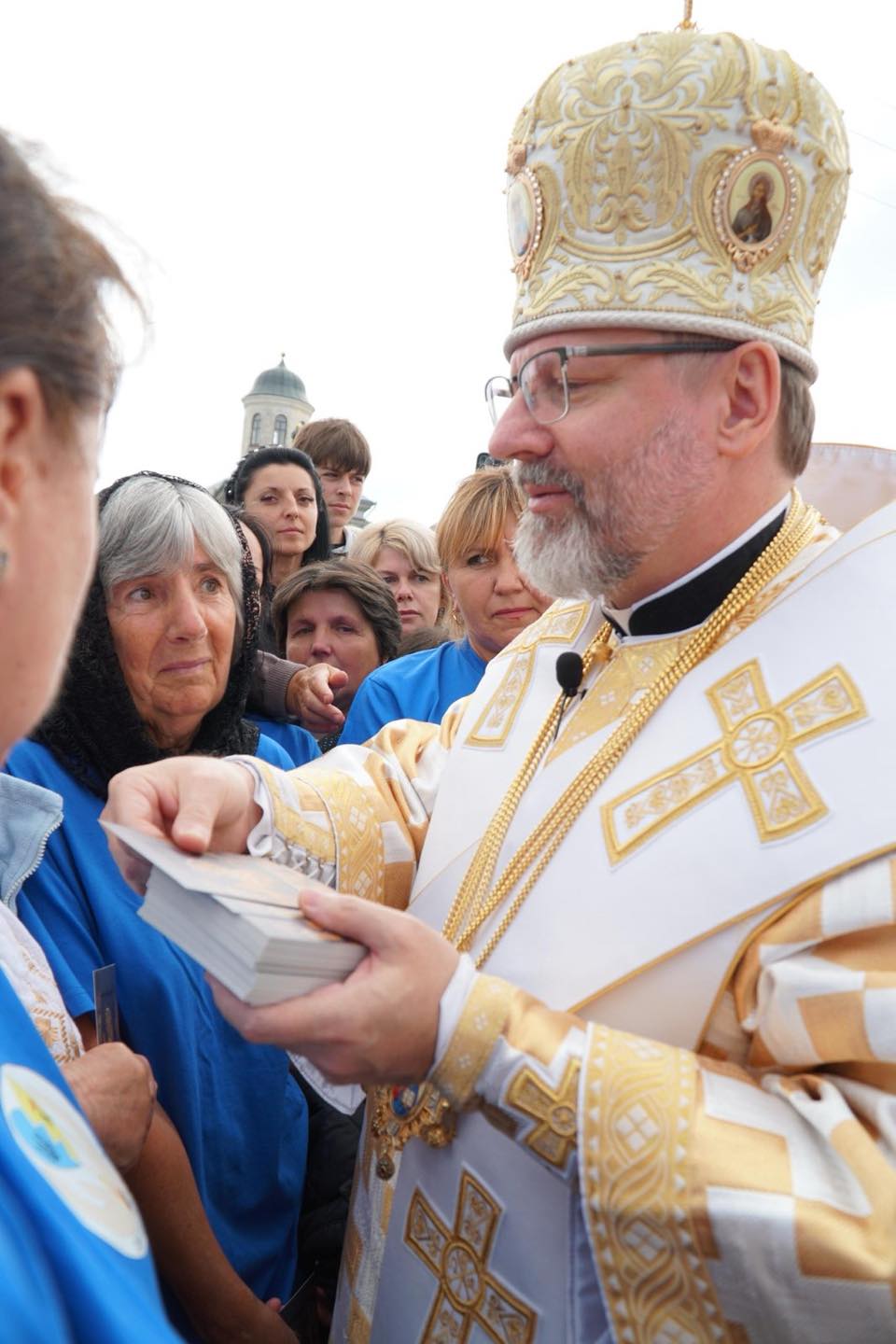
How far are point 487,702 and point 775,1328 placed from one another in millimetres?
1233

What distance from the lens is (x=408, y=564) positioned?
5020mm

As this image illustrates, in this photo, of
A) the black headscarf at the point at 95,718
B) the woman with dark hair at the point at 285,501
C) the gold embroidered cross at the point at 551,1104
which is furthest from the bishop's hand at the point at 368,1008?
the woman with dark hair at the point at 285,501

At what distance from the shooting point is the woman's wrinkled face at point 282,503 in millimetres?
4836

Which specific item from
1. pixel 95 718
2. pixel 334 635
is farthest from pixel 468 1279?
pixel 334 635

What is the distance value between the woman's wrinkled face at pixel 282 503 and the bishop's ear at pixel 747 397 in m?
3.18

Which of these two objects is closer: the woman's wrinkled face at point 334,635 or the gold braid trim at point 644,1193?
the gold braid trim at point 644,1193

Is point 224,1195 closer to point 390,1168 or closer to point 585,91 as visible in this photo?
point 390,1168

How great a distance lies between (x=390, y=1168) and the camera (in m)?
1.78

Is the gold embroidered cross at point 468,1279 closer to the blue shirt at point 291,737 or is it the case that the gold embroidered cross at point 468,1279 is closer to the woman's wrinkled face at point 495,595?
the blue shirt at point 291,737

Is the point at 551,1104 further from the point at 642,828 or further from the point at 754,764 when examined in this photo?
the point at 754,764

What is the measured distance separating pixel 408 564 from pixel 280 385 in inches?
2325

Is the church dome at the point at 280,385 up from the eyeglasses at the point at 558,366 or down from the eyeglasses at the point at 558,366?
up

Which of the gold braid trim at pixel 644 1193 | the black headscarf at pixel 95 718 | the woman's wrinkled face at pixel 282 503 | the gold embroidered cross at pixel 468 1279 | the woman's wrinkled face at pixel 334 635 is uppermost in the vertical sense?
the woman's wrinkled face at pixel 282 503

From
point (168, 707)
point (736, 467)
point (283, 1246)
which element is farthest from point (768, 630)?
point (283, 1246)
